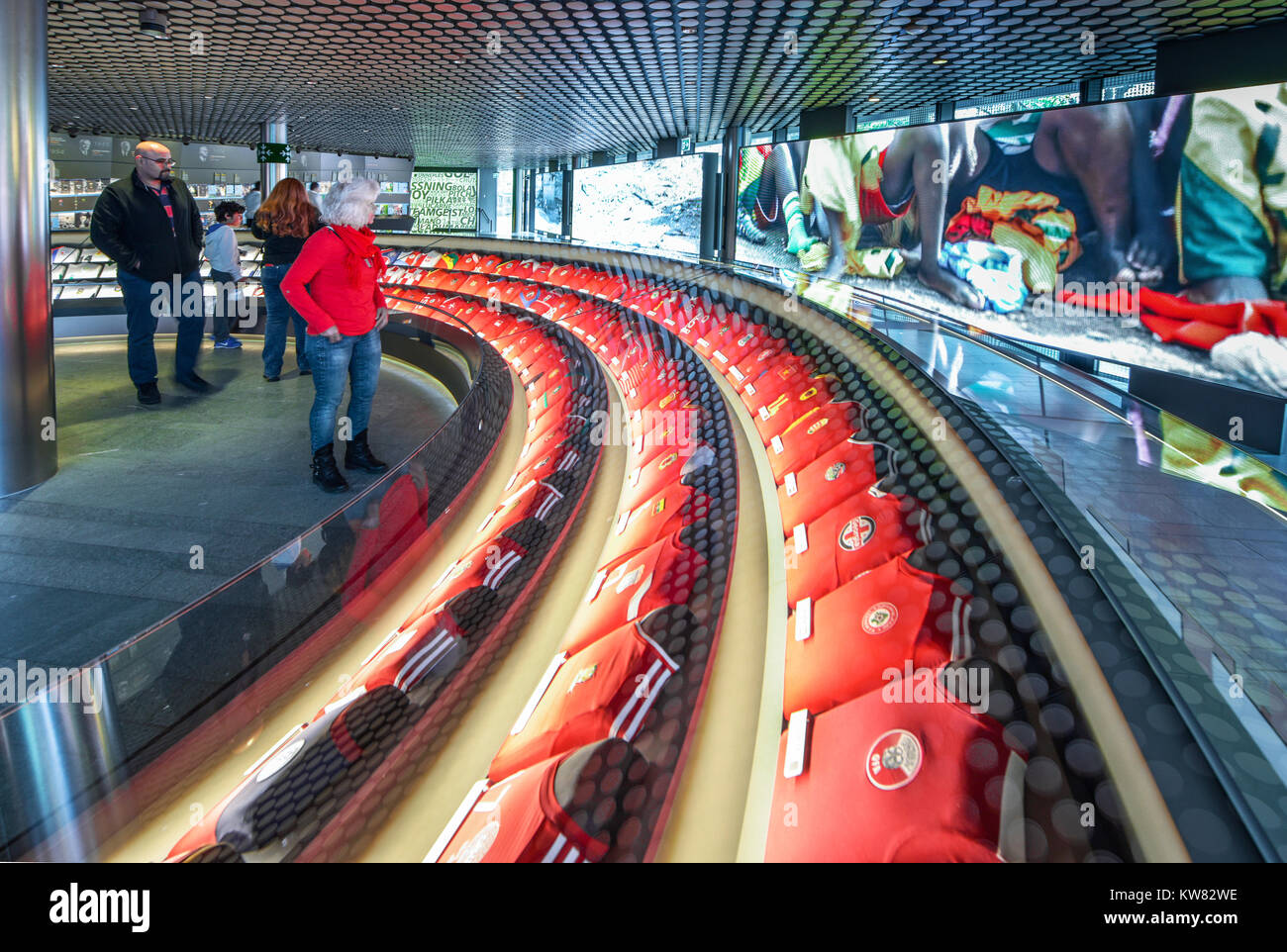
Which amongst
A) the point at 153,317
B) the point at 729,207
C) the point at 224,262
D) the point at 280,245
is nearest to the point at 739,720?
the point at 153,317

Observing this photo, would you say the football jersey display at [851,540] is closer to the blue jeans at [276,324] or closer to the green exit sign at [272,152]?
the blue jeans at [276,324]

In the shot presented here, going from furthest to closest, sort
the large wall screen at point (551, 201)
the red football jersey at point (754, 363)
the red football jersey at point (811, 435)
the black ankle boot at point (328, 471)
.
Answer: the large wall screen at point (551, 201) → the black ankle boot at point (328, 471) → the red football jersey at point (754, 363) → the red football jersey at point (811, 435)

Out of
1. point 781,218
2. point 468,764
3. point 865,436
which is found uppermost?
point 781,218

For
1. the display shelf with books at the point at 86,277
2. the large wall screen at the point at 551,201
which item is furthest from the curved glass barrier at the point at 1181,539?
the large wall screen at the point at 551,201

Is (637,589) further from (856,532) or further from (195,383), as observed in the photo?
(195,383)

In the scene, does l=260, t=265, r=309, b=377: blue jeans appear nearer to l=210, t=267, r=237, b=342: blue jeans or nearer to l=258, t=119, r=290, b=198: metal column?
l=210, t=267, r=237, b=342: blue jeans

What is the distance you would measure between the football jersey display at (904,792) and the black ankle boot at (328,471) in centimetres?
304

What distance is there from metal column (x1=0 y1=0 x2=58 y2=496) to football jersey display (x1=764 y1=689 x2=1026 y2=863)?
3.95m

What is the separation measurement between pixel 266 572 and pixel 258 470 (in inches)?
101

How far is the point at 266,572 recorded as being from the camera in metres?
1.55

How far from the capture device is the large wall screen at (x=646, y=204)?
9.31 metres

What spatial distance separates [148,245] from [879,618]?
5236 millimetres
